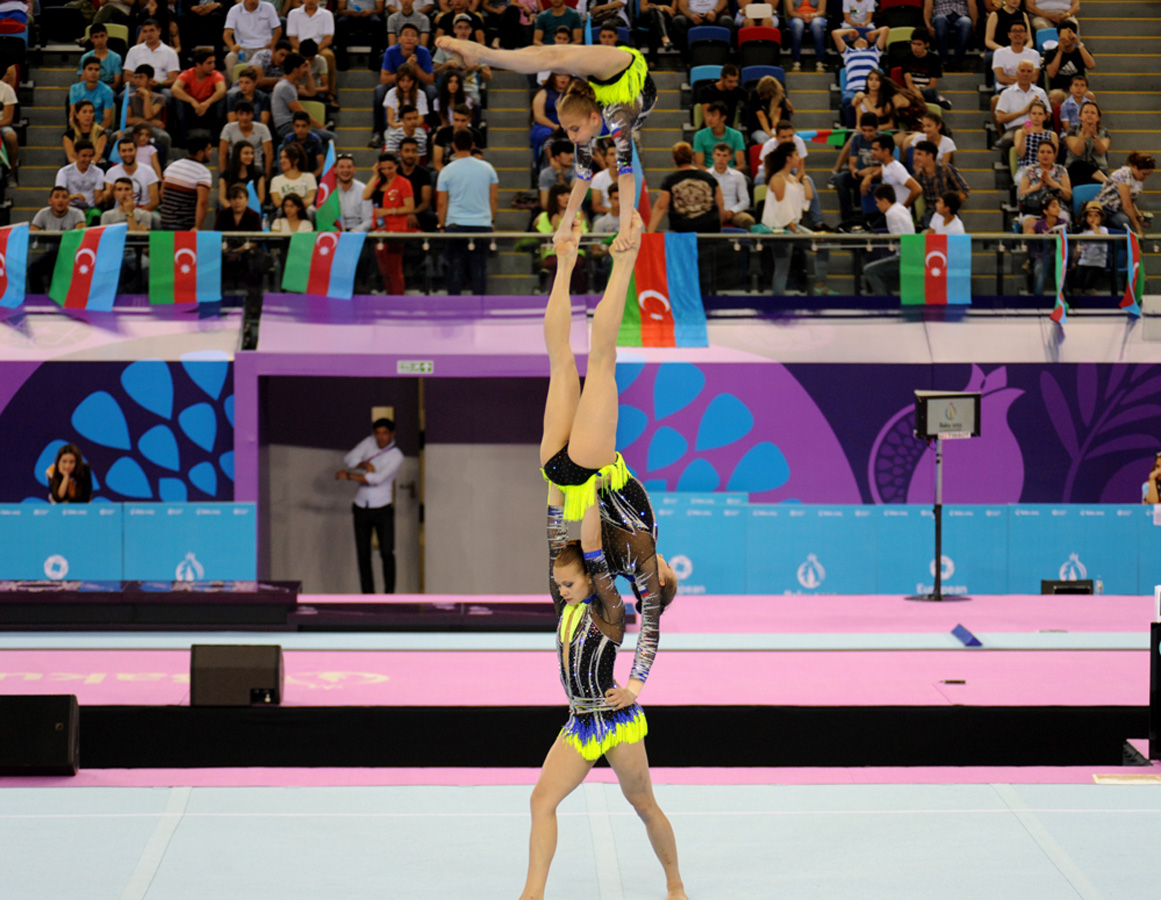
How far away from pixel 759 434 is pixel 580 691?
7.43 metres

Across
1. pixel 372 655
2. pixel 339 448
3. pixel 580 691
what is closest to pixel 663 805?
pixel 580 691

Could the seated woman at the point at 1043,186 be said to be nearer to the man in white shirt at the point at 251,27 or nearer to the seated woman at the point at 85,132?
the man in white shirt at the point at 251,27

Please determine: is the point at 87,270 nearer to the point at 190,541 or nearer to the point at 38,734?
the point at 190,541

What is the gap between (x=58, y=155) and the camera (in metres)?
13.8

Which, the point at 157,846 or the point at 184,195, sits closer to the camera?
the point at 157,846

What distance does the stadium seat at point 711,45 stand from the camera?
14.0 meters

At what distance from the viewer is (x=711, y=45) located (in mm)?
14000

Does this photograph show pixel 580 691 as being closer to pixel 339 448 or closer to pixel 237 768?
pixel 237 768

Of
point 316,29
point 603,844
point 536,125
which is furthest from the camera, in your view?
point 316,29

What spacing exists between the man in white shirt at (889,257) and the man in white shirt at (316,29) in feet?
18.1

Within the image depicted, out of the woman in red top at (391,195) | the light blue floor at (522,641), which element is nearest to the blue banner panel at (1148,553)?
the light blue floor at (522,641)

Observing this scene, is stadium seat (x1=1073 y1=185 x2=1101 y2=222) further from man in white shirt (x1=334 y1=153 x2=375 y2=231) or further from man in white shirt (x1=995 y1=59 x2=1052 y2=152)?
man in white shirt (x1=334 y1=153 x2=375 y2=231)

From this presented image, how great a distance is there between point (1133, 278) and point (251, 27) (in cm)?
860

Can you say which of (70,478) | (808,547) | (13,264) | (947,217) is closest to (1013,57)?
(947,217)
